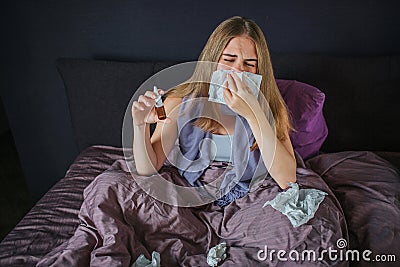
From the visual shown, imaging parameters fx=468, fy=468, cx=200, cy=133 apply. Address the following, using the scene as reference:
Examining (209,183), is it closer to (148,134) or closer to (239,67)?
(148,134)

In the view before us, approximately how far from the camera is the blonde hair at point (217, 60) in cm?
122

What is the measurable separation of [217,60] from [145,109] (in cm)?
23

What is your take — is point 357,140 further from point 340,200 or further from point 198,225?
point 198,225

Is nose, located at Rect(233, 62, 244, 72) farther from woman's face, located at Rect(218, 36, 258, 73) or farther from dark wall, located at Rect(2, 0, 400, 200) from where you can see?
dark wall, located at Rect(2, 0, 400, 200)

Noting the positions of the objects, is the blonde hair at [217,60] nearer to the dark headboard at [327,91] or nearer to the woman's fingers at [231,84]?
the woman's fingers at [231,84]

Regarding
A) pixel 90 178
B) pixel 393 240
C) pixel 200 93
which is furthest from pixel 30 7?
pixel 393 240

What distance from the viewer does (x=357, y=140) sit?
1657mm

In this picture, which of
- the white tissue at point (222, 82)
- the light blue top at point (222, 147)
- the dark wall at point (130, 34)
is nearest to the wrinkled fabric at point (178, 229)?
the light blue top at point (222, 147)

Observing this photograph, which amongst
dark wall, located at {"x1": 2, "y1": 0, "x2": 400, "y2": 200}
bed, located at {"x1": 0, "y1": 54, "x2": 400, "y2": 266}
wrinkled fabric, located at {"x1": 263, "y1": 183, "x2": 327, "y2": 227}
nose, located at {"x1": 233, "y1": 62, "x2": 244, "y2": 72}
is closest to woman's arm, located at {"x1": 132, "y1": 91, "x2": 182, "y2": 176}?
bed, located at {"x1": 0, "y1": 54, "x2": 400, "y2": 266}

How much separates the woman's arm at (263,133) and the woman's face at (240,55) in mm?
58

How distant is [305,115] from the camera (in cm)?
148

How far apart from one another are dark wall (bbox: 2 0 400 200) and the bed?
0.48 ft

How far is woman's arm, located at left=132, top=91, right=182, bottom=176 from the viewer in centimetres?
117

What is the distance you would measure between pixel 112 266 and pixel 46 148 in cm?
121
